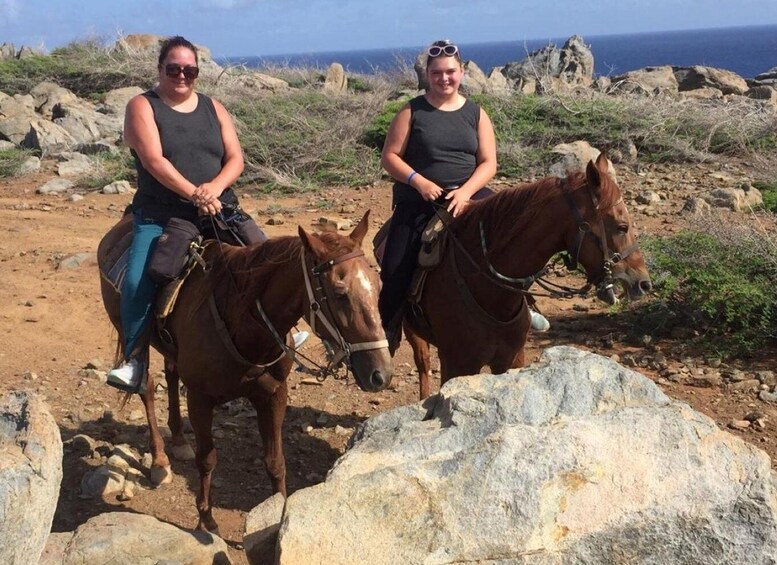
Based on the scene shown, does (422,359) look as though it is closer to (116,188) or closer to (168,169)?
(168,169)

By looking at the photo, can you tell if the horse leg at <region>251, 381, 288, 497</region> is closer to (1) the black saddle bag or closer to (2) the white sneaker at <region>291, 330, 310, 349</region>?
(2) the white sneaker at <region>291, 330, 310, 349</region>

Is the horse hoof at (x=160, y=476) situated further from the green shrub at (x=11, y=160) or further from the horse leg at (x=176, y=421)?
A: the green shrub at (x=11, y=160)

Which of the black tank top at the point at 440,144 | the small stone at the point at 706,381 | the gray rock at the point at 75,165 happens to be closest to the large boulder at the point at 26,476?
the black tank top at the point at 440,144

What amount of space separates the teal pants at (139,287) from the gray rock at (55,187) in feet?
32.9

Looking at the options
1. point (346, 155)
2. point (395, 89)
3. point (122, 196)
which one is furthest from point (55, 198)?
point (395, 89)

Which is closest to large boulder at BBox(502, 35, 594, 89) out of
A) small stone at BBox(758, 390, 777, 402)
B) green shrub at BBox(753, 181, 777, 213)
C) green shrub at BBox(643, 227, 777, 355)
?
green shrub at BBox(753, 181, 777, 213)

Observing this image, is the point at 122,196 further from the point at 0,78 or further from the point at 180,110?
the point at 0,78

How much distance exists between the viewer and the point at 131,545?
139 inches

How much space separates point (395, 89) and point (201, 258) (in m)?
15.4

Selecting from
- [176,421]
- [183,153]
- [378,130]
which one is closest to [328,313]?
[183,153]

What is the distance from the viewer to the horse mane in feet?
14.2

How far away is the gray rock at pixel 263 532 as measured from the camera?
3.21 m

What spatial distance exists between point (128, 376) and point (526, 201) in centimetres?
245

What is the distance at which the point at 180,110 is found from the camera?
4.69m
